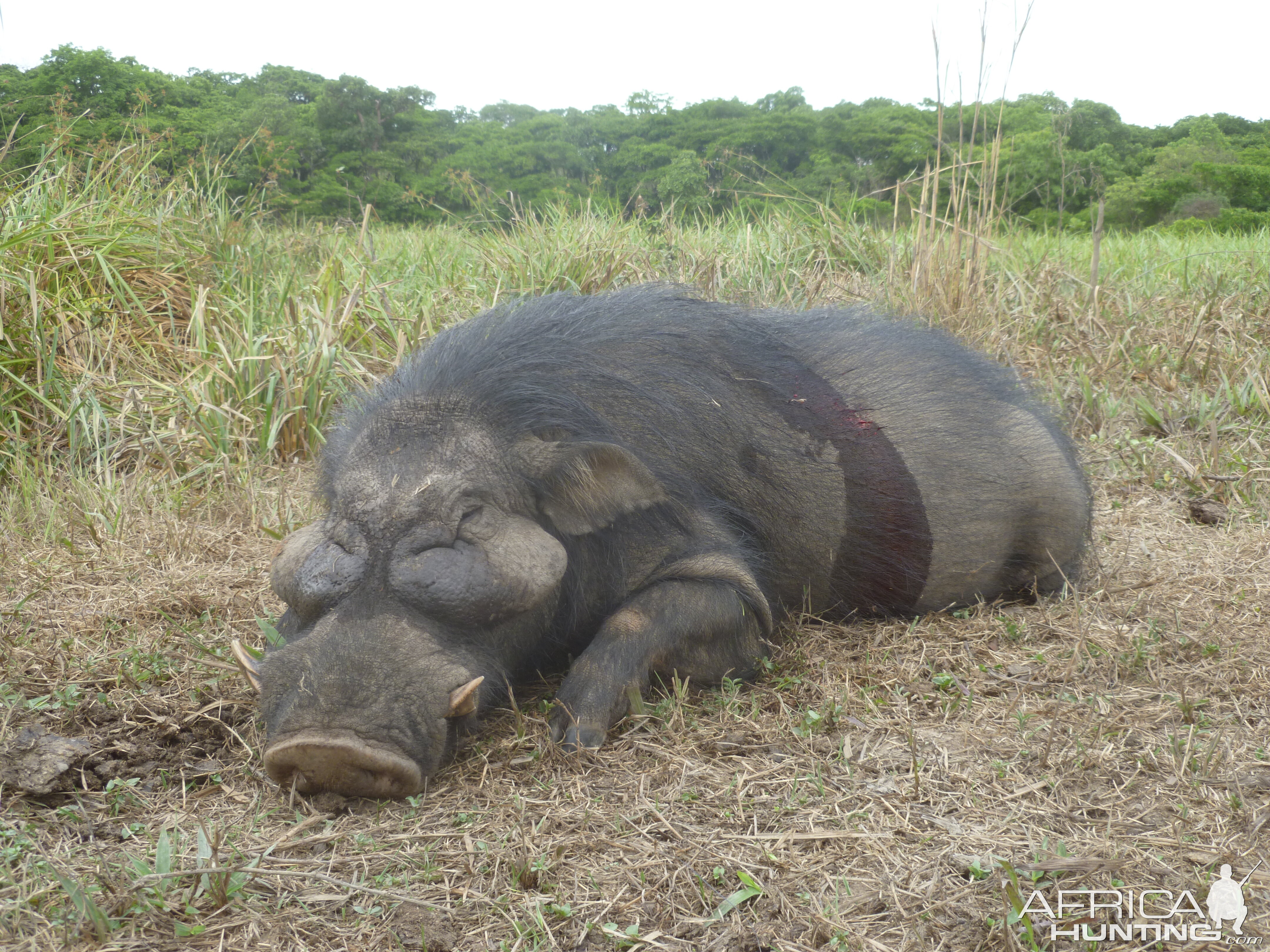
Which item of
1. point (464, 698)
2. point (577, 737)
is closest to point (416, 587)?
point (464, 698)

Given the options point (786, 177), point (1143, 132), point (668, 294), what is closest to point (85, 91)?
point (786, 177)

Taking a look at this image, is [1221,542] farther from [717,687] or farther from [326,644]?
[326,644]

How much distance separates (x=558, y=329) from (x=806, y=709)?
1.26 m

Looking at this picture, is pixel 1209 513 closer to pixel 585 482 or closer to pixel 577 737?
pixel 585 482

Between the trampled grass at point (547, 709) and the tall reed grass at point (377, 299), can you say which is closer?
the trampled grass at point (547, 709)

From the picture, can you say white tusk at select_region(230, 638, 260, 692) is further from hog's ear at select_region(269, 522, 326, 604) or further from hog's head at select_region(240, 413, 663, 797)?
hog's ear at select_region(269, 522, 326, 604)

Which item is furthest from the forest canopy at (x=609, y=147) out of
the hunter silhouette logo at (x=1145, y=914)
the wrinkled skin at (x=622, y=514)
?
the hunter silhouette logo at (x=1145, y=914)

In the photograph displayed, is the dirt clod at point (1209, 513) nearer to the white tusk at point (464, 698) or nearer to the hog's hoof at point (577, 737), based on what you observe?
the hog's hoof at point (577, 737)

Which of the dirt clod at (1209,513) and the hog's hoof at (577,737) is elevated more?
the dirt clod at (1209,513)

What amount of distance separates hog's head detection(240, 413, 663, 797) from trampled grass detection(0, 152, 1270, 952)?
0.15 meters

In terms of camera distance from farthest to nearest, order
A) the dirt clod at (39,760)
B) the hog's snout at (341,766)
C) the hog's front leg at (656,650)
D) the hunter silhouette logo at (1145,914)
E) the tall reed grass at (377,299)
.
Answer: the tall reed grass at (377,299)
the hog's front leg at (656,650)
the dirt clod at (39,760)
the hog's snout at (341,766)
the hunter silhouette logo at (1145,914)

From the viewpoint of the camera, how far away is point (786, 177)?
32.9 ft

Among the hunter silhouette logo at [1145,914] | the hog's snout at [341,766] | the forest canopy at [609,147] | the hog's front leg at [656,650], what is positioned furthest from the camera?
the forest canopy at [609,147]

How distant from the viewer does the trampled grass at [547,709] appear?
1.81m
